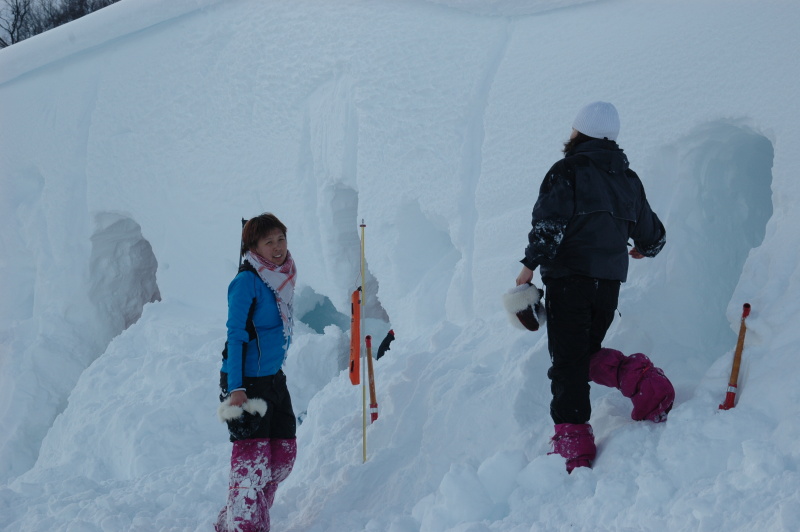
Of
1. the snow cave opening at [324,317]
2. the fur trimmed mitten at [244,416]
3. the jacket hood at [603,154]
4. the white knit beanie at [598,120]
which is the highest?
the white knit beanie at [598,120]

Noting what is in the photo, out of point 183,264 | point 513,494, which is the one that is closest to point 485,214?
point 513,494

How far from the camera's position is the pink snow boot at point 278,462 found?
3621mm

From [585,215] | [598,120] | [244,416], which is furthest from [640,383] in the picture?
[244,416]

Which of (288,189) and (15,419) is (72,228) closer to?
(15,419)

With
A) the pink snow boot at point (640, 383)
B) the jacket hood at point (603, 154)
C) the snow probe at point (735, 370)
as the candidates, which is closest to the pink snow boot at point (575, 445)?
the pink snow boot at point (640, 383)

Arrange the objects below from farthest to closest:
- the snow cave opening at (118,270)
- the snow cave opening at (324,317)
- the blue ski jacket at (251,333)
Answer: the snow cave opening at (324,317) → the snow cave opening at (118,270) → the blue ski jacket at (251,333)

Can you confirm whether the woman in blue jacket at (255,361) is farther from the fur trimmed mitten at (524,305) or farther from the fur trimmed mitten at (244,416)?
the fur trimmed mitten at (524,305)

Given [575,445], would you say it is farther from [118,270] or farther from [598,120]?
[118,270]

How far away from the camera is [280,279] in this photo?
3516 mm

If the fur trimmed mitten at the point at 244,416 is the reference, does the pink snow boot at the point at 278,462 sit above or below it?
below

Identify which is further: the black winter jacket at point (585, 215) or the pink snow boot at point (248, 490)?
the pink snow boot at point (248, 490)

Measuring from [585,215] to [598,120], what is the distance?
16.7 inches

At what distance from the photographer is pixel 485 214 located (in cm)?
592

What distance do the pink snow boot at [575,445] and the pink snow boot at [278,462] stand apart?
4.33 ft
